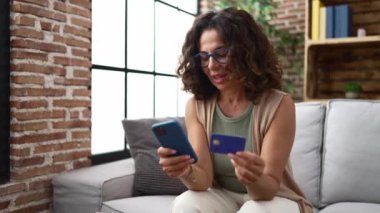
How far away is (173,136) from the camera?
1.08 meters

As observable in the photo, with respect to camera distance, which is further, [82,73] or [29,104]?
[82,73]

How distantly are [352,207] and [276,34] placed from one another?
2508 millimetres

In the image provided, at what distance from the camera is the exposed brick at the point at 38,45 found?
191cm

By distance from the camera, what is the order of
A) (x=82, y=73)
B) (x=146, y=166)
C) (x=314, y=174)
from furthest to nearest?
(x=82, y=73) < (x=146, y=166) < (x=314, y=174)

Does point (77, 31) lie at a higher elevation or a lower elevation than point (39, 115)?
higher

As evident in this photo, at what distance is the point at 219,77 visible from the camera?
1.35 metres

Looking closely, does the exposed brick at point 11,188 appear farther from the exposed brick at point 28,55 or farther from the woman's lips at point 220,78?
the woman's lips at point 220,78

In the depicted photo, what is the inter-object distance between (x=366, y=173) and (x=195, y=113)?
0.95 meters

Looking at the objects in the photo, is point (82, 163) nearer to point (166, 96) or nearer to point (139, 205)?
point (139, 205)

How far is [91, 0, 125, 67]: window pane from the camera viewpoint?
2672mm

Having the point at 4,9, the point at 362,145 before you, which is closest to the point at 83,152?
the point at 4,9

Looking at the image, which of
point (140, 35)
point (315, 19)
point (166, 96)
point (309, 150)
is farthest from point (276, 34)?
point (309, 150)

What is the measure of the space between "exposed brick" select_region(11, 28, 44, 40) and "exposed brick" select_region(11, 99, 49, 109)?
1.05 feet

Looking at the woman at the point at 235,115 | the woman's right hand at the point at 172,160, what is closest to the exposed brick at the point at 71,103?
the woman at the point at 235,115
